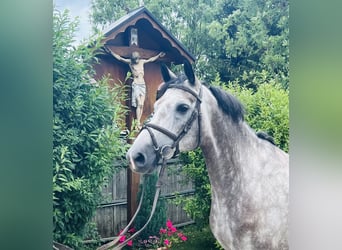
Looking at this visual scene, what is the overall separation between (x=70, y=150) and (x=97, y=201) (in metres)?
0.31

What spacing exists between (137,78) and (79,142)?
18.2 inches

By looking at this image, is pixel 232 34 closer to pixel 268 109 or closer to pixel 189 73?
pixel 189 73

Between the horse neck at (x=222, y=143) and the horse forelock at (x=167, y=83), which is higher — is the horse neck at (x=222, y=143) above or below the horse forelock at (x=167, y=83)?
below

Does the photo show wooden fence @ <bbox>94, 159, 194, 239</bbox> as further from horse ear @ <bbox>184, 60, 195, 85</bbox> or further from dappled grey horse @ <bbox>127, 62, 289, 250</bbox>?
horse ear @ <bbox>184, 60, 195, 85</bbox>

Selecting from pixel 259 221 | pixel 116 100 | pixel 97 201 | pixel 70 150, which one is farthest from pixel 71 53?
pixel 259 221

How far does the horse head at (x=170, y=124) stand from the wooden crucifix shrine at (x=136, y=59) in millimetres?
51

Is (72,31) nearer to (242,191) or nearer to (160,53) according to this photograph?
(160,53)

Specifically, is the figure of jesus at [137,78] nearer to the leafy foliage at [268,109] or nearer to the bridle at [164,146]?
the bridle at [164,146]

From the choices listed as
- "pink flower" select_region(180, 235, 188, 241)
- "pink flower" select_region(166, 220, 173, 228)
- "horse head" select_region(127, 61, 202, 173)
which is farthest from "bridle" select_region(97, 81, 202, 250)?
"pink flower" select_region(180, 235, 188, 241)

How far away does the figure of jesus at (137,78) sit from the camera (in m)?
2.37

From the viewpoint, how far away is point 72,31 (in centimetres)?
233

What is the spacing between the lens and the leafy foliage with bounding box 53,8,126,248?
92.7 inches

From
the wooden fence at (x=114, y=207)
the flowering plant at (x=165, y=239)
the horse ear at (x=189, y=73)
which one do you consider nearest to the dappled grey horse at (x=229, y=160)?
the horse ear at (x=189, y=73)

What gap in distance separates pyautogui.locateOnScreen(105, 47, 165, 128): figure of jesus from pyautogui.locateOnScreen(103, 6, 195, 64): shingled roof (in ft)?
0.22
